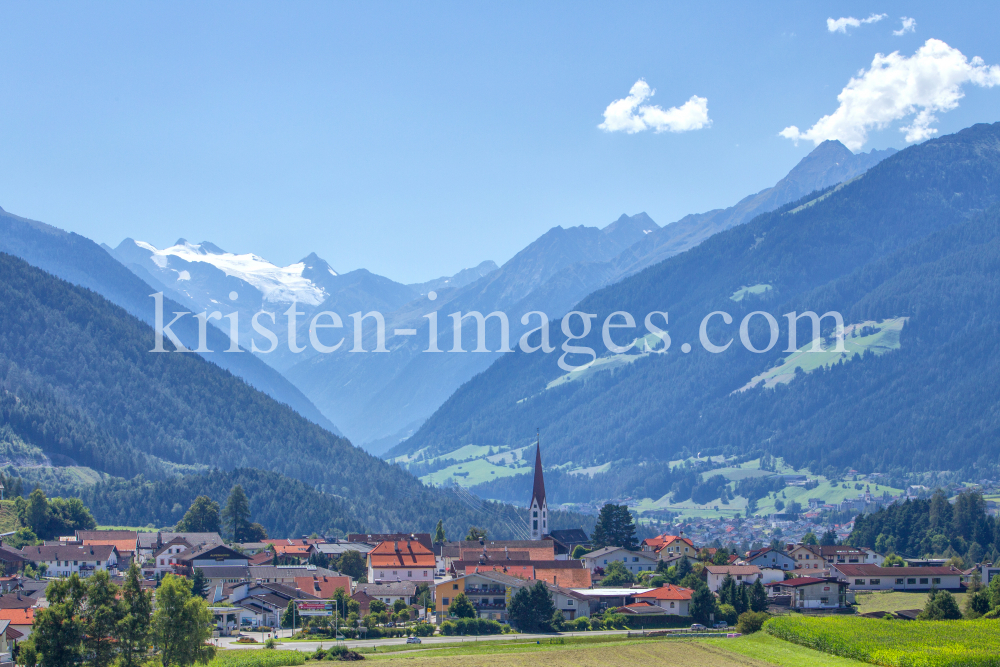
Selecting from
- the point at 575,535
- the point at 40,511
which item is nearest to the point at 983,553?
the point at 575,535

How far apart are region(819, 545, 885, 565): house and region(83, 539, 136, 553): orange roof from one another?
76.7 m

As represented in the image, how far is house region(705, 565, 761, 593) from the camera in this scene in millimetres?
110938

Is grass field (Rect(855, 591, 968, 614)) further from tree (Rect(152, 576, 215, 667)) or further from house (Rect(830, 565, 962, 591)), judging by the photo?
tree (Rect(152, 576, 215, 667))

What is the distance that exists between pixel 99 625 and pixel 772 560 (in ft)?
259

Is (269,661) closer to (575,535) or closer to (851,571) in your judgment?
(851,571)

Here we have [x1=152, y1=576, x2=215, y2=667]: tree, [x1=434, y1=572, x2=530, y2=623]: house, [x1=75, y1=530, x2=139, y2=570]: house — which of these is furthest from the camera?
[x1=75, y1=530, x2=139, y2=570]: house

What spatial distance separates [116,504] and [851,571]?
118044mm

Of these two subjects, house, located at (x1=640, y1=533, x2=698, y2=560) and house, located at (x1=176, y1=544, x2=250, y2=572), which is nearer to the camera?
house, located at (x1=176, y1=544, x2=250, y2=572)

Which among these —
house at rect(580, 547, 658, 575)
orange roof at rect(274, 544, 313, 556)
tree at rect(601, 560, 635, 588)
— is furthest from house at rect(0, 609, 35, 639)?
house at rect(580, 547, 658, 575)

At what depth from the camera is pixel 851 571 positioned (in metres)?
117

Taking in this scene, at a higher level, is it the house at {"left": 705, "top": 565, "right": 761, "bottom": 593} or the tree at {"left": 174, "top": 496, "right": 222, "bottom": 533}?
the tree at {"left": 174, "top": 496, "right": 222, "bottom": 533}

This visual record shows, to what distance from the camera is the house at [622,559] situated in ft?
436

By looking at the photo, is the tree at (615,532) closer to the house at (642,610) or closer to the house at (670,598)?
the house at (670,598)

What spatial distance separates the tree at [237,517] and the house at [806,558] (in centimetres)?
6824
